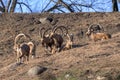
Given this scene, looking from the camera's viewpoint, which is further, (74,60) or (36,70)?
(74,60)

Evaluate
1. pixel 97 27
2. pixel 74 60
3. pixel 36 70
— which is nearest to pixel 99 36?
pixel 97 27

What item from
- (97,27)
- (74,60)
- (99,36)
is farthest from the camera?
(97,27)

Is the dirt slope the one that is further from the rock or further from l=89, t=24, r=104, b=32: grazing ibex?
l=89, t=24, r=104, b=32: grazing ibex

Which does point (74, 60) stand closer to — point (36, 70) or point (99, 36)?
point (36, 70)

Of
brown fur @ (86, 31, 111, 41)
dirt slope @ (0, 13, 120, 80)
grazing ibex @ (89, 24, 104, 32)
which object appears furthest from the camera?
grazing ibex @ (89, 24, 104, 32)

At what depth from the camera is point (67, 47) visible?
20781mm

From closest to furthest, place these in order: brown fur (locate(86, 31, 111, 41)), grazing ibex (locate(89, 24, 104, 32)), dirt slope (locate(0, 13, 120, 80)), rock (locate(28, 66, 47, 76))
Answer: dirt slope (locate(0, 13, 120, 80))
rock (locate(28, 66, 47, 76))
brown fur (locate(86, 31, 111, 41))
grazing ibex (locate(89, 24, 104, 32))

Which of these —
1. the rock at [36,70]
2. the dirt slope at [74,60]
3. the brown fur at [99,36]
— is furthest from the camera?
the brown fur at [99,36]

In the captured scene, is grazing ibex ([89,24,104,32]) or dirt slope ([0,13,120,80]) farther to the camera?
grazing ibex ([89,24,104,32])

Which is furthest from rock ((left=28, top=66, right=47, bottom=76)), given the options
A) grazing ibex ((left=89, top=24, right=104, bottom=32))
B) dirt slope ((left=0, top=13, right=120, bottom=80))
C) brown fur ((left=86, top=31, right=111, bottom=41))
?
grazing ibex ((left=89, top=24, right=104, bottom=32))

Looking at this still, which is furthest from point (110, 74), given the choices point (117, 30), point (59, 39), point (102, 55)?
point (117, 30)

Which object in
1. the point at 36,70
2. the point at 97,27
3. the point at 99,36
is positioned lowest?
the point at 36,70

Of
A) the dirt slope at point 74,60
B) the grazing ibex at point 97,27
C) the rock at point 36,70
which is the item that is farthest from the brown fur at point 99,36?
the rock at point 36,70

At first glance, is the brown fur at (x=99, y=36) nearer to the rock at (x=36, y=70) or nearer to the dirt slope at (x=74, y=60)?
the dirt slope at (x=74, y=60)
